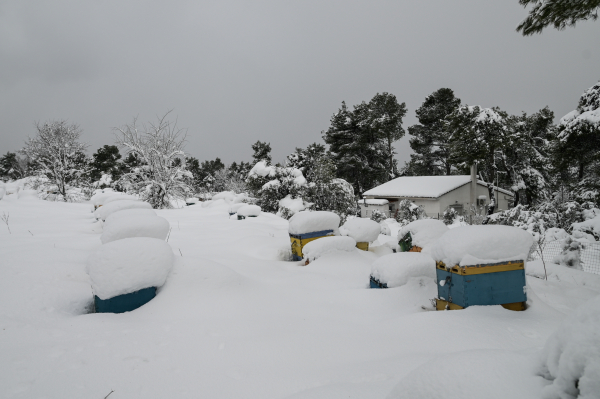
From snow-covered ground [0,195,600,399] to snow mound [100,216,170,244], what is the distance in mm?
526

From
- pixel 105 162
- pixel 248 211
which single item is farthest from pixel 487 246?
pixel 105 162

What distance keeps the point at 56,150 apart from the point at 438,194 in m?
27.6

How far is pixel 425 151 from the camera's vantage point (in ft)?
113

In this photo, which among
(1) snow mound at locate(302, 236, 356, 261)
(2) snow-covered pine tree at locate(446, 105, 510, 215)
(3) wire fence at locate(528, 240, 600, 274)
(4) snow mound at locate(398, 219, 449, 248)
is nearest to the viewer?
(4) snow mound at locate(398, 219, 449, 248)

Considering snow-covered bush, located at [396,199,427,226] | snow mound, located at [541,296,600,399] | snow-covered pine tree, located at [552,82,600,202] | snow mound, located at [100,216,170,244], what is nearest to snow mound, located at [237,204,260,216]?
snow mound, located at [100,216,170,244]

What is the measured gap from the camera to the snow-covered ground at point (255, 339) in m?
1.64

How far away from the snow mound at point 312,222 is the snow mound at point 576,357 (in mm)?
4836

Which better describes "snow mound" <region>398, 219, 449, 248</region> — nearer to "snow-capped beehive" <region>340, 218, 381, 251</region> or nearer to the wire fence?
"snow-capped beehive" <region>340, 218, 381, 251</region>

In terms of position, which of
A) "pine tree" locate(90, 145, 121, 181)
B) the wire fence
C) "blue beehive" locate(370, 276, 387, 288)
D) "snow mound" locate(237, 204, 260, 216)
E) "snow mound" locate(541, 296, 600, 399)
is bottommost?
the wire fence

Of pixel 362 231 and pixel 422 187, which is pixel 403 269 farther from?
A: pixel 422 187

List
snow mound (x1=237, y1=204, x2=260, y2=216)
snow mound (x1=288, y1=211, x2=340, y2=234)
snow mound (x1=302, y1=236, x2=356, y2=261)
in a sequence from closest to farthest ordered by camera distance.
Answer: snow mound (x1=302, y1=236, x2=356, y2=261) < snow mound (x1=288, y1=211, x2=340, y2=234) < snow mound (x1=237, y1=204, x2=260, y2=216)

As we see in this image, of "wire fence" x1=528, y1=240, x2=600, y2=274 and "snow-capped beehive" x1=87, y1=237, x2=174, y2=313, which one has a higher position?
"snow-capped beehive" x1=87, y1=237, x2=174, y2=313

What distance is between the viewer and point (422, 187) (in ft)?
84.5

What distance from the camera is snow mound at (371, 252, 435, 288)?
3682 millimetres
